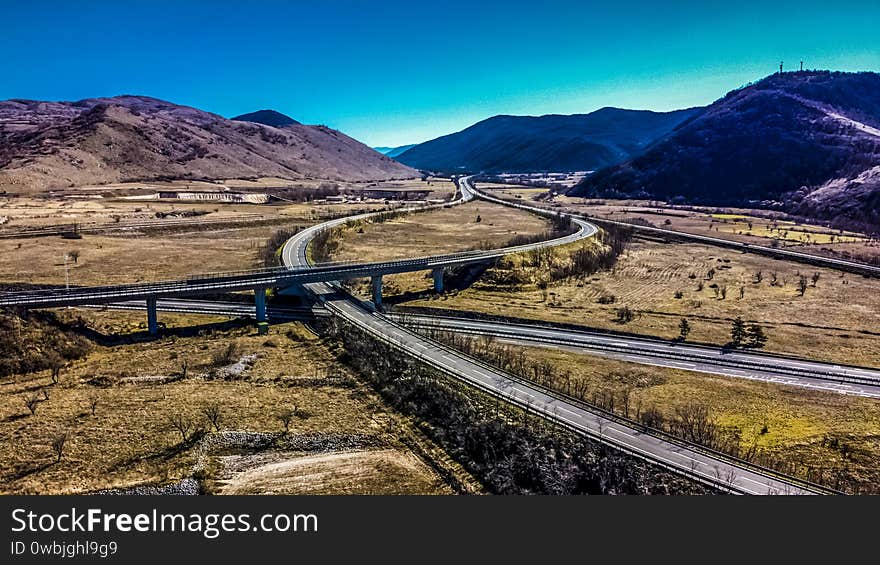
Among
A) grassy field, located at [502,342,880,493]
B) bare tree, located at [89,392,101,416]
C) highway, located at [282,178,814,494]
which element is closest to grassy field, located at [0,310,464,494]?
bare tree, located at [89,392,101,416]

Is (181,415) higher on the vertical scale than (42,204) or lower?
lower

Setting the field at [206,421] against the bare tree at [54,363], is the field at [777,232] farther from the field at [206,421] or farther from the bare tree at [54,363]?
the bare tree at [54,363]

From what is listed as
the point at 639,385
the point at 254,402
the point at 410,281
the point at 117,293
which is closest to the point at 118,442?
the point at 254,402

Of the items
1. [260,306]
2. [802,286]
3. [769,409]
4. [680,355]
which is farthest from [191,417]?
[802,286]

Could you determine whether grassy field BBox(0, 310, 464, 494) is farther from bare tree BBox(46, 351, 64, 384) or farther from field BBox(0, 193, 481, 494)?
bare tree BBox(46, 351, 64, 384)

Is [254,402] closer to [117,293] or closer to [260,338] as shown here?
[260,338]

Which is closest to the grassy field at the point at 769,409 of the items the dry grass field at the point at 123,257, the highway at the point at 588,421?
the highway at the point at 588,421

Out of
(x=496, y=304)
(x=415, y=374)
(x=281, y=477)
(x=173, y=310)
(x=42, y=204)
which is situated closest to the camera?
(x=281, y=477)
